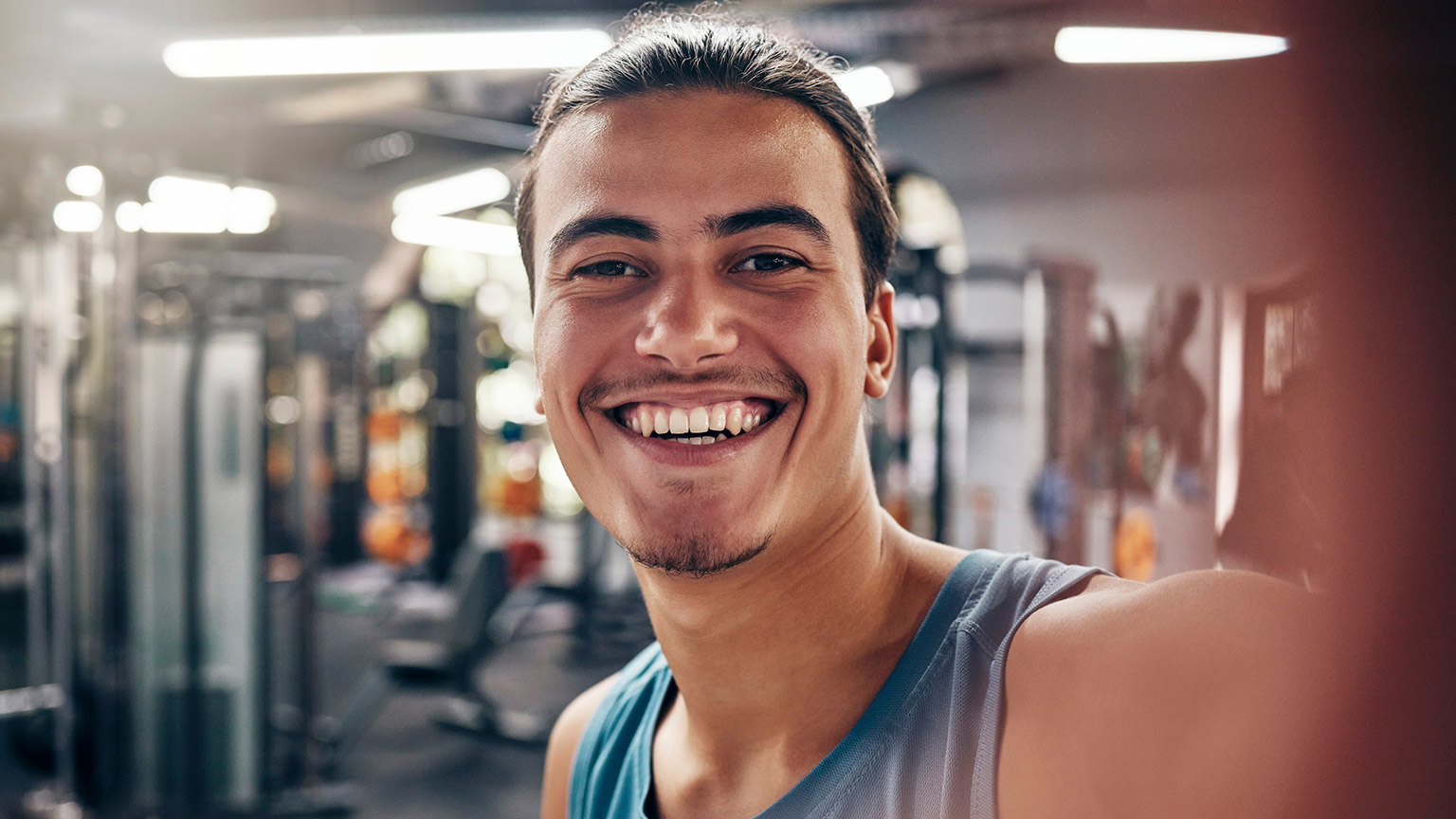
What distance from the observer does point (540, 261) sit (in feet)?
3.20

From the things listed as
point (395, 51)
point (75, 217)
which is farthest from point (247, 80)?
point (395, 51)

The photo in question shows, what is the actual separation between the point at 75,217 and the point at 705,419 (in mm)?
4307

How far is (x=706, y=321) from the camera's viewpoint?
83cm

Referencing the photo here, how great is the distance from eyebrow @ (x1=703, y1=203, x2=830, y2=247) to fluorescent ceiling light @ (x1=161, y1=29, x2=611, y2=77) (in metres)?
1.87

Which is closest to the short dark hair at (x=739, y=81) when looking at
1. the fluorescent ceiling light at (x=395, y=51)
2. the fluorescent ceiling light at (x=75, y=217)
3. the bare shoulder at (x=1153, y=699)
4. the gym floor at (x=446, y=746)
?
the bare shoulder at (x=1153, y=699)

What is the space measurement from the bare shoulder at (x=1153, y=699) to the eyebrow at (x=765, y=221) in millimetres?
402

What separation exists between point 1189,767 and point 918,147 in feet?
18.0

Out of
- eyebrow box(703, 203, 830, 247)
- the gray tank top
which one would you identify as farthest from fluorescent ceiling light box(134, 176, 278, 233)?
the gray tank top

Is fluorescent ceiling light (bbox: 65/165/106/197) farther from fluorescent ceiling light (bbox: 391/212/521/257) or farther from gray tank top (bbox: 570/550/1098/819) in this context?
gray tank top (bbox: 570/550/1098/819)

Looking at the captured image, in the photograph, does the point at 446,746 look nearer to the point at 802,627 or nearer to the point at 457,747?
the point at 457,747

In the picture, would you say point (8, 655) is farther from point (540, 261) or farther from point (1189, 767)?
point (1189, 767)

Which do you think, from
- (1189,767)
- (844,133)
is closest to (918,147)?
(844,133)

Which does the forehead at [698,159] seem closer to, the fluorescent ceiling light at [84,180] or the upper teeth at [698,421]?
the upper teeth at [698,421]

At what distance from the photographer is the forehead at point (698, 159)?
844 millimetres
